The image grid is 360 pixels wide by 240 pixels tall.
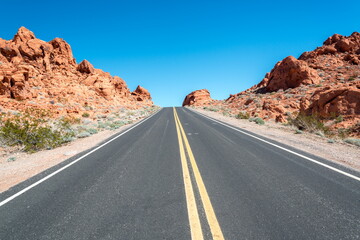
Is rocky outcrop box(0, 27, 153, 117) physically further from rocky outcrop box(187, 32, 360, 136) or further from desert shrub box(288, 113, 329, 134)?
rocky outcrop box(187, 32, 360, 136)

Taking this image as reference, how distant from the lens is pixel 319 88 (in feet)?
81.1

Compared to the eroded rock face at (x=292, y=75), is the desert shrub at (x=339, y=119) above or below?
below

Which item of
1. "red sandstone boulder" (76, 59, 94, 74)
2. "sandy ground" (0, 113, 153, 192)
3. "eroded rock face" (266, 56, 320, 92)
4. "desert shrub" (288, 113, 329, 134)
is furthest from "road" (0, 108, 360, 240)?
"red sandstone boulder" (76, 59, 94, 74)

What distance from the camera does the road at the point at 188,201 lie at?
2424 mm

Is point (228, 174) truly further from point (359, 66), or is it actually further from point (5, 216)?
point (359, 66)

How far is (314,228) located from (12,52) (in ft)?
149

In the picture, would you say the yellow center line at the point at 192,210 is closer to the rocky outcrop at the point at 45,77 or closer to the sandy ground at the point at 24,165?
the sandy ground at the point at 24,165

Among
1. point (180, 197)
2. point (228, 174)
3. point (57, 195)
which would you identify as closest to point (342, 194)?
point (228, 174)

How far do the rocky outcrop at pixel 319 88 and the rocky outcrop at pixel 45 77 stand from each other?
2844 centimetres

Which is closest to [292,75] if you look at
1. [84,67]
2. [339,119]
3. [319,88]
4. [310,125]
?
[319,88]

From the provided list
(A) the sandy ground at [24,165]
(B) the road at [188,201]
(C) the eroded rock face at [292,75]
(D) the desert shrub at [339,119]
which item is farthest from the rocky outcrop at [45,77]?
(C) the eroded rock face at [292,75]

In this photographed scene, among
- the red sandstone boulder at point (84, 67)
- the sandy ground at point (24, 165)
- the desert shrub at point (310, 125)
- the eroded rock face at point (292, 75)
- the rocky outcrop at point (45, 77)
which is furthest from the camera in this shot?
the red sandstone boulder at point (84, 67)

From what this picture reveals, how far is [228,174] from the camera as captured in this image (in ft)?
14.3

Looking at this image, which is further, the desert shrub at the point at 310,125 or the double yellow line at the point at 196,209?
the desert shrub at the point at 310,125
